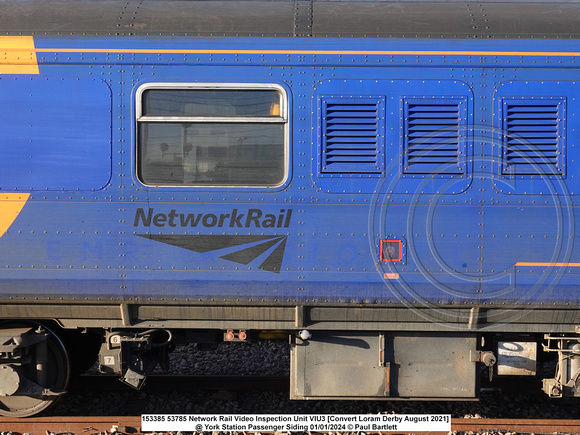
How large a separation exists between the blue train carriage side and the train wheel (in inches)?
21.2

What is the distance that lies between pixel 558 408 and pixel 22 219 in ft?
18.1

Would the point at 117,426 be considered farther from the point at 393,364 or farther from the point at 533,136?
the point at 533,136

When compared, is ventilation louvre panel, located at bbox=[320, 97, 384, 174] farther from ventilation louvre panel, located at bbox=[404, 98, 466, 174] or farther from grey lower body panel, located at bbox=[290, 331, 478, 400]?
grey lower body panel, located at bbox=[290, 331, 478, 400]

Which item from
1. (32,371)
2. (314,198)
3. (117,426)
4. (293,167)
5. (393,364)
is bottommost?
(117,426)

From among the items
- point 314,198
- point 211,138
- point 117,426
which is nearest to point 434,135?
point 314,198

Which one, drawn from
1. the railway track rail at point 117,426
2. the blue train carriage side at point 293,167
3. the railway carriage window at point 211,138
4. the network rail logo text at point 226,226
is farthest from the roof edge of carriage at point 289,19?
the railway track rail at point 117,426

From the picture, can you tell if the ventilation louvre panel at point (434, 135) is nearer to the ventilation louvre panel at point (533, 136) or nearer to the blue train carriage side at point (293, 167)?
the blue train carriage side at point (293, 167)

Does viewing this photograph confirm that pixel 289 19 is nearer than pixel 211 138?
No

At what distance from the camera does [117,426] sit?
189 inches

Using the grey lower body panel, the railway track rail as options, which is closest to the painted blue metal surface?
the grey lower body panel

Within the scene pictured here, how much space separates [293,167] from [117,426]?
2.93 m

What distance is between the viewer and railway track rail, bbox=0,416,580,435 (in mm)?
4781

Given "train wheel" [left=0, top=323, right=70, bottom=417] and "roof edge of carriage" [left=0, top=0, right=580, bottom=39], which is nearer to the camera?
"roof edge of carriage" [left=0, top=0, right=580, bottom=39]

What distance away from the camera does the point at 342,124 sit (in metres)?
4.24
